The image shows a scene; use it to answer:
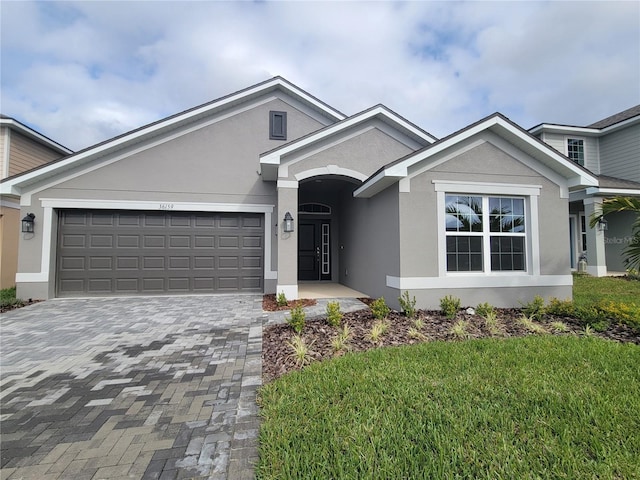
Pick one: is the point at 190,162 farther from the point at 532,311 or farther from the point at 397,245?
the point at 532,311

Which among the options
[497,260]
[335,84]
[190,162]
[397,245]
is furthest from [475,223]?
[335,84]

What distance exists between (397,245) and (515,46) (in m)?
9.91

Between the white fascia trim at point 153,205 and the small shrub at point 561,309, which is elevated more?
the white fascia trim at point 153,205

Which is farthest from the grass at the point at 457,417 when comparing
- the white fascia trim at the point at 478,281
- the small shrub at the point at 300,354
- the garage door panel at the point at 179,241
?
the garage door panel at the point at 179,241

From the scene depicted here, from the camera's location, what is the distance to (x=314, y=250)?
1255cm

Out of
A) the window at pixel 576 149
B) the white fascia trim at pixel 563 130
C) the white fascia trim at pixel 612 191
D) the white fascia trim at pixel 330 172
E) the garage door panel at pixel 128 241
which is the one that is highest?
the white fascia trim at pixel 563 130

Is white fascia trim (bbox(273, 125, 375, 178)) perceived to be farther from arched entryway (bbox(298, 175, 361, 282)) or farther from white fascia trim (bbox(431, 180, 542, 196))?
arched entryway (bbox(298, 175, 361, 282))

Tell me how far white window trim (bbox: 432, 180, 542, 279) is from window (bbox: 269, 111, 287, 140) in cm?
580

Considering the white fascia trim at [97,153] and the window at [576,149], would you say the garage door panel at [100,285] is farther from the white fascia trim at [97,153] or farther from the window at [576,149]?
the window at [576,149]

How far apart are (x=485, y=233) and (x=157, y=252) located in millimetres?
9006

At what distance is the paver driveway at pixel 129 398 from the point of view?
7.34 feet

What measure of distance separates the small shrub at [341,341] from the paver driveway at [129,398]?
1.12 m

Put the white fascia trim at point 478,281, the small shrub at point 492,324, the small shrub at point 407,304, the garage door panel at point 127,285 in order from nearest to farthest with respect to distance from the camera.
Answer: the small shrub at point 492,324 < the small shrub at point 407,304 < the white fascia trim at point 478,281 < the garage door panel at point 127,285

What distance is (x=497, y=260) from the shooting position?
698cm
